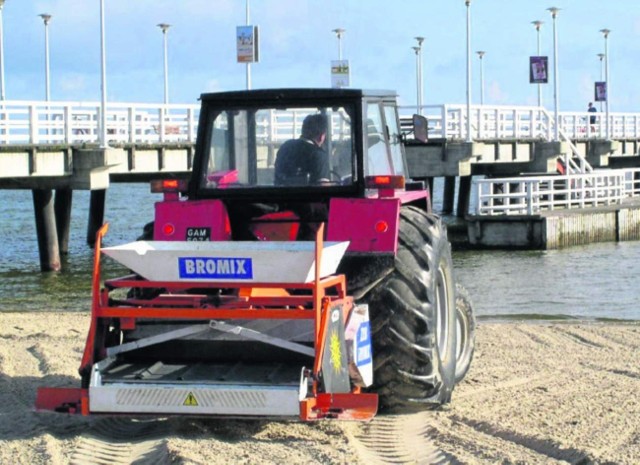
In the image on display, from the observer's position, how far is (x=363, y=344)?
24.6 feet

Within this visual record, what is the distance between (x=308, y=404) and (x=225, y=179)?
223 centimetres

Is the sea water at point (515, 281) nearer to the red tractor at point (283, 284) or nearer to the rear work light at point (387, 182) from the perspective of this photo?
the red tractor at point (283, 284)

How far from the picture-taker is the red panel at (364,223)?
7.86m

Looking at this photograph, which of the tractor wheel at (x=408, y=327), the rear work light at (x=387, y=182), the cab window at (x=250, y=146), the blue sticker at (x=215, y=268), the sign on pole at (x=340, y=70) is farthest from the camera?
the sign on pole at (x=340, y=70)

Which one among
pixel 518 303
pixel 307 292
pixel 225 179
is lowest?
pixel 518 303

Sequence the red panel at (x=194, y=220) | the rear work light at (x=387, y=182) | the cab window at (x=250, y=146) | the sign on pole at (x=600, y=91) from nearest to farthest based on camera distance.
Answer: the rear work light at (x=387, y=182) → the red panel at (x=194, y=220) → the cab window at (x=250, y=146) → the sign on pole at (x=600, y=91)

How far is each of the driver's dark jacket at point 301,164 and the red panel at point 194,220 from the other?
0.50 metres

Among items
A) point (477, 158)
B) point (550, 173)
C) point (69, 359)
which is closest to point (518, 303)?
point (69, 359)

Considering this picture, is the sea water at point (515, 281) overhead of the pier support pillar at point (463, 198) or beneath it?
beneath

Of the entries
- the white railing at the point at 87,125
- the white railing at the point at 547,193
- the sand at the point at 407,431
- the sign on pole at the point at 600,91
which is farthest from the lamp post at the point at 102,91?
the sign on pole at the point at 600,91

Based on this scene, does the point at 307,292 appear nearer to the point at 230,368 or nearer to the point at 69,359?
the point at 230,368

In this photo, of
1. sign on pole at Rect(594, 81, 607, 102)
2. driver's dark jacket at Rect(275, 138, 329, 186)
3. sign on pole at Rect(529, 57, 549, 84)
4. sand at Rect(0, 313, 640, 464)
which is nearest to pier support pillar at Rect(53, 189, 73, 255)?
sign on pole at Rect(529, 57, 549, 84)

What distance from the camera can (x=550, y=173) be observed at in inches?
1678

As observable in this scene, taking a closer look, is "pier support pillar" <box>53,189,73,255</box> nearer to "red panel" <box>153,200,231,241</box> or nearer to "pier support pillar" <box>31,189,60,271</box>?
"pier support pillar" <box>31,189,60,271</box>
